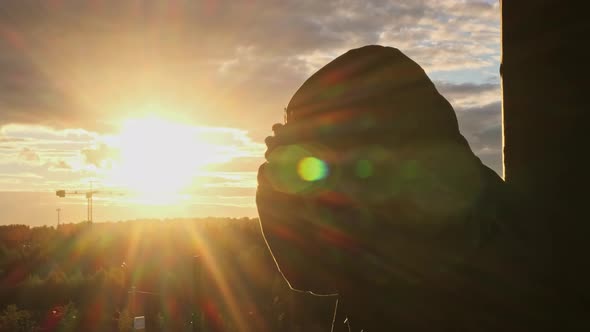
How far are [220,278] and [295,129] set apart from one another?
17165mm

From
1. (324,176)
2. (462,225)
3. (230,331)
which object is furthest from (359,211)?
(230,331)

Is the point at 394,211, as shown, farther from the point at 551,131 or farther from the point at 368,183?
the point at 551,131

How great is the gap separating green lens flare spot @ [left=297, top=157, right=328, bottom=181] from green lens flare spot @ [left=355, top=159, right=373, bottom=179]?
6cm

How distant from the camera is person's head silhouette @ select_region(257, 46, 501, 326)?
1175 mm

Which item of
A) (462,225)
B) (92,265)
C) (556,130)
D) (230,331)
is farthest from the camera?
(92,265)

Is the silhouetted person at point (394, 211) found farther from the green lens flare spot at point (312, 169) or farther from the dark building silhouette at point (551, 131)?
the dark building silhouette at point (551, 131)

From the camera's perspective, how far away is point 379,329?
50.2 inches

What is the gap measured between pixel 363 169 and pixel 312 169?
0.11 m

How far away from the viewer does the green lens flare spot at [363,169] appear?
1.17 meters

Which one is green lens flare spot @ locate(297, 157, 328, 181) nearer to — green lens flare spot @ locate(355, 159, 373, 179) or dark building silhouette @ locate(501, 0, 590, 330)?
green lens flare spot @ locate(355, 159, 373, 179)

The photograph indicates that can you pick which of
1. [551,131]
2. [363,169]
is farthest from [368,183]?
[551,131]

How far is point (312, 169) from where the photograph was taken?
1223 millimetres

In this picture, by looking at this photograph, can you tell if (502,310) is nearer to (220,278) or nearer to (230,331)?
(230,331)

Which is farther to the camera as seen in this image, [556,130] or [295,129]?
[556,130]
